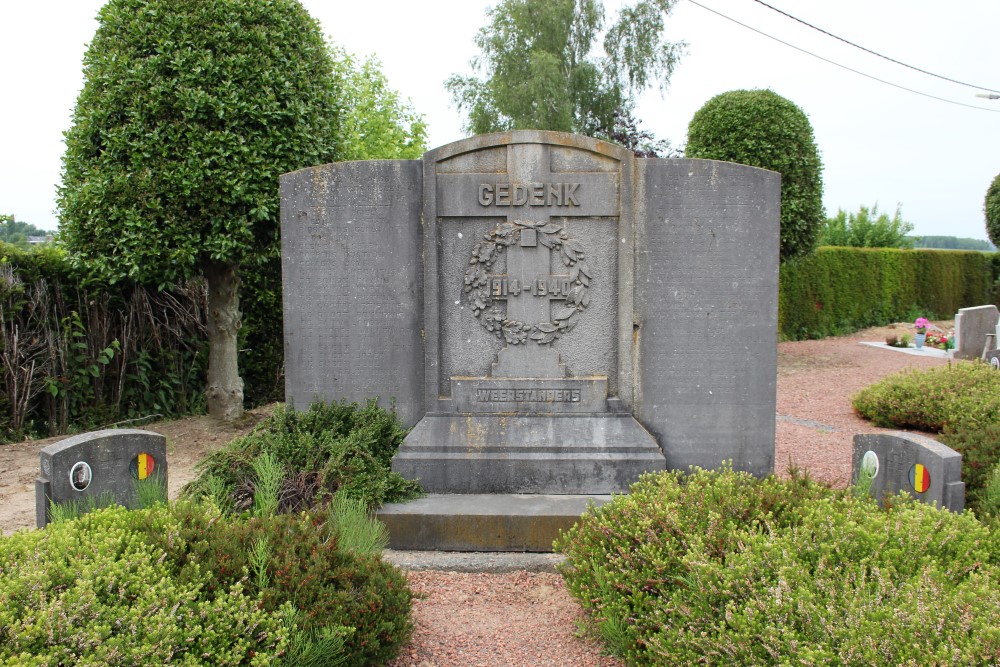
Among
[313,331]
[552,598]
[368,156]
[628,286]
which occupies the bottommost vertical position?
[552,598]

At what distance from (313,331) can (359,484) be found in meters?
1.22

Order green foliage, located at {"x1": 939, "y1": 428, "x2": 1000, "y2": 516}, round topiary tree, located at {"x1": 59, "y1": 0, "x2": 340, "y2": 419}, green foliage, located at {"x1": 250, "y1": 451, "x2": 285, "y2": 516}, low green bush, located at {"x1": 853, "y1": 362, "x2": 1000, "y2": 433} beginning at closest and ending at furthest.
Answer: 1. green foliage, located at {"x1": 250, "y1": 451, "x2": 285, "y2": 516}
2. green foliage, located at {"x1": 939, "y1": 428, "x2": 1000, "y2": 516}
3. round topiary tree, located at {"x1": 59, "y1": 0, "x2": 340, "y2": 419}
4. low green bush, located at {"x1": 853, "y1": 362, "x2": 1000, "y2": 433}

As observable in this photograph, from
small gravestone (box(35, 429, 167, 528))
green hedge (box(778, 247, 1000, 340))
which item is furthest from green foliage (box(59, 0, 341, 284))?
green hedge (box(778, 247, 1000, 340))

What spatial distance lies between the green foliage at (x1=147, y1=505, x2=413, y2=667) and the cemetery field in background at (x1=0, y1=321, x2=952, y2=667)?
1.06 feet

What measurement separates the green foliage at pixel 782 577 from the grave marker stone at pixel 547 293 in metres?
1.41

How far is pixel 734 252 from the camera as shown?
4844 millimetres

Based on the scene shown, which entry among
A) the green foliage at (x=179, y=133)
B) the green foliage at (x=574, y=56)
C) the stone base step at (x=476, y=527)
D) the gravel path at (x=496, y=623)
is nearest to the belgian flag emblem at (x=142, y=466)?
the stone base step at (x=476, y=527)

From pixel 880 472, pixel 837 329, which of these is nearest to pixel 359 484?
pixel 880 472

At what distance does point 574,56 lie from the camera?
933 inches

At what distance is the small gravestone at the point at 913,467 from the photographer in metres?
3.74

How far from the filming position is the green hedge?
16078mm

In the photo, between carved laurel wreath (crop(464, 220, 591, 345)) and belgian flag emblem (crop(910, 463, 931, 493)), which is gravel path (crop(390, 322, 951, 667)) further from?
carved laurel wreath (crop(464, 220, 591, 345))

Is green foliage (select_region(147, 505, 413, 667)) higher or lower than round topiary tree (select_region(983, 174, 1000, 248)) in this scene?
lower

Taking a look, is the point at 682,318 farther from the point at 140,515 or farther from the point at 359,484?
the point at 140,515
